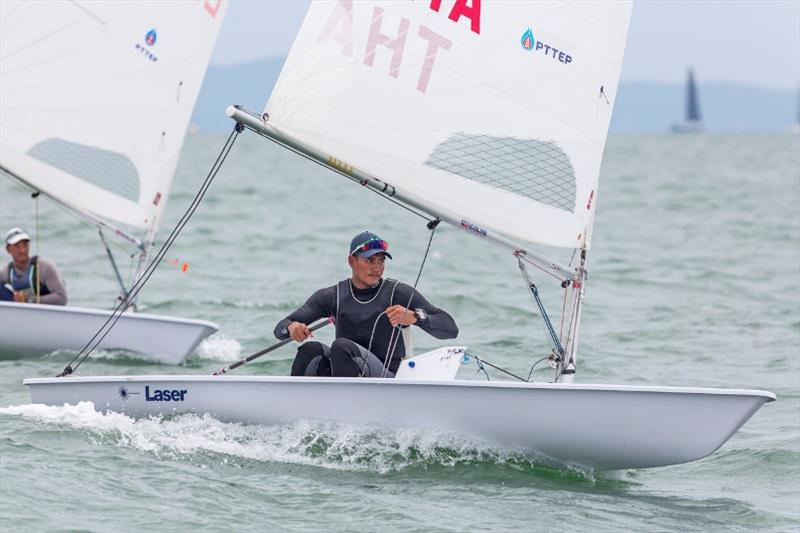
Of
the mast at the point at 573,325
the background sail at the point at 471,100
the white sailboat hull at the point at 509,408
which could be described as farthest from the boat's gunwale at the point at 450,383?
the background sail at the point at 471,100

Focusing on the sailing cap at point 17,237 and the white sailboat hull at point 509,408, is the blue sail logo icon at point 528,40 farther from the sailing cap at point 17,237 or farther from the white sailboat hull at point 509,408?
the sailing cap at point 17,237

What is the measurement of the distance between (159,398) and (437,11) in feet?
7.73

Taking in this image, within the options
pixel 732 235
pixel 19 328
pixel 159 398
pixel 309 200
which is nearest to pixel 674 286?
pixel 732 235

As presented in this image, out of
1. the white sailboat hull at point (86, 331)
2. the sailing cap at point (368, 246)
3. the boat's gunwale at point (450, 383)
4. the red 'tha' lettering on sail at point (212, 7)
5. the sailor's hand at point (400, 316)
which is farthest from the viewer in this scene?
the red 'tha' lettering on sail at point (212, 7)

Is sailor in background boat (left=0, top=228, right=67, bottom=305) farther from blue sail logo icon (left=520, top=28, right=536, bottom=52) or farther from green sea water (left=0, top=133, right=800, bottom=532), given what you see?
blue sail logo icon (left=520, top=28, right=536, bottom=52)

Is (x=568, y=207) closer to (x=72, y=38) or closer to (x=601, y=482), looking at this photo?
(x=601, y=482)

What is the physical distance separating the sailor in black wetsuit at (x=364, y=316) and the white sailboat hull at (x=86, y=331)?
2607 millimetres

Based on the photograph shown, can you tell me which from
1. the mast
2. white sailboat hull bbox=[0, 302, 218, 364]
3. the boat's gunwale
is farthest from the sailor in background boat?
the mast

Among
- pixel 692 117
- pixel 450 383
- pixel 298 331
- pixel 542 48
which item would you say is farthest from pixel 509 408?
pixel 692 117

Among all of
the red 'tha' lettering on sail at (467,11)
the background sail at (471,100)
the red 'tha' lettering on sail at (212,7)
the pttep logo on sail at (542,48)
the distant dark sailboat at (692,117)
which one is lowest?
the background sail at (471,100)

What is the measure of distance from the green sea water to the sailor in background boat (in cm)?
49

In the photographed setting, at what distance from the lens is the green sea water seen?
5723 mm

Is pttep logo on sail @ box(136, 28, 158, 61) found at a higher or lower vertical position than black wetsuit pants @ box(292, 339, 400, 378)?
higher

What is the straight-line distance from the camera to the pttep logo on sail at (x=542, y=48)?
6.65m
